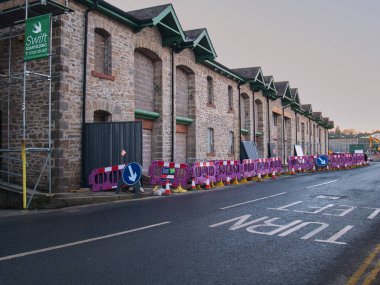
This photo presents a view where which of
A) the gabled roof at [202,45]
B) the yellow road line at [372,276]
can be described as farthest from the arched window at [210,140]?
the yellow road line at [372,276]

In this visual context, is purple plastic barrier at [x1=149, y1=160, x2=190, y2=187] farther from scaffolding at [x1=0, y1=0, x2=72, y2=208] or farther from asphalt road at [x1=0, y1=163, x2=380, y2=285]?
asphalt road at [x1=0, y1=163, x2=380, y2=285]

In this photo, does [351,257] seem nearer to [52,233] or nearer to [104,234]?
[104,234]

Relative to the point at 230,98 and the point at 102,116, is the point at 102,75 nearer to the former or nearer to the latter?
the point at 102,116

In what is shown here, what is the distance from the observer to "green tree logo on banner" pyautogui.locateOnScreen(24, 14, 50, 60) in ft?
32.1

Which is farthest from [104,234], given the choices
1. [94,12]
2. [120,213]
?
[94,12]

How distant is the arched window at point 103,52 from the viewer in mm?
13641

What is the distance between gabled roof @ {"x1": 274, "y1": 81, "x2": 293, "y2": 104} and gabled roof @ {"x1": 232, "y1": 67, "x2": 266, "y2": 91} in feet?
18.9

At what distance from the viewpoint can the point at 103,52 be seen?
13.9 m

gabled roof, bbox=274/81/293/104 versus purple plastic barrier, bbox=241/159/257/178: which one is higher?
gabled roof, bbox=274/81/293/104

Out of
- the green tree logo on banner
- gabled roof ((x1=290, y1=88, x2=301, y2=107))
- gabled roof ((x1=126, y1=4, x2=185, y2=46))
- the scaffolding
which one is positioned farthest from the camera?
gabled roof ((x1=290, y1=88, x2=301, y2=107))

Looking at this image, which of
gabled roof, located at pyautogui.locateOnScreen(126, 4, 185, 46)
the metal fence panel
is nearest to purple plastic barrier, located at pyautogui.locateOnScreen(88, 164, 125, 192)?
the metal fence panel

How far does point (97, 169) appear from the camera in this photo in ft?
38.9

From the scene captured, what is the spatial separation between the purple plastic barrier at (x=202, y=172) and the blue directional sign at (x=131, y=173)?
11.5ft

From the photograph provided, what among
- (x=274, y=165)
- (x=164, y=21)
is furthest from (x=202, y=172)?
(x=274, y=165)
